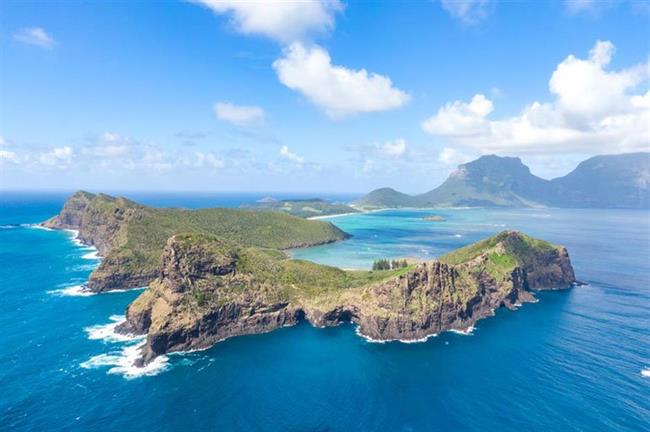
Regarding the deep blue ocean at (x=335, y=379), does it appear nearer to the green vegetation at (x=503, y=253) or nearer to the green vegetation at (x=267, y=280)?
the green vegetation at (x=267, y=280)

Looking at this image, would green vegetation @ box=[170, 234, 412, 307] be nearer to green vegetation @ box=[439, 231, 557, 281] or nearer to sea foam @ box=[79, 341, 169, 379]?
sea foam @ box=[79, 341, 169, 379]

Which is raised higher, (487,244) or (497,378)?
(487,244)

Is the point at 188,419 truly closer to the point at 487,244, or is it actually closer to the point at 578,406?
the point at 578,406

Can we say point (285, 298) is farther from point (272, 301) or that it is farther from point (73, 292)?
point (73, 292)

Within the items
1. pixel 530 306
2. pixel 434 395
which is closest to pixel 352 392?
pixel 434 395

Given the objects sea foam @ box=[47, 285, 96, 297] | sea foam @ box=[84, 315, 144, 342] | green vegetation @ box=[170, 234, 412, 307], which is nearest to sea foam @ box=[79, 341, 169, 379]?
sea foam @ box=[84, 315, 144, 342]

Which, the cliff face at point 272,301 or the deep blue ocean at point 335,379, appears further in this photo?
the cliff face at point 272,301

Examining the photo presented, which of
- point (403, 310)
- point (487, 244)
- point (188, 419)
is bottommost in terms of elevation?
point (188, 419)

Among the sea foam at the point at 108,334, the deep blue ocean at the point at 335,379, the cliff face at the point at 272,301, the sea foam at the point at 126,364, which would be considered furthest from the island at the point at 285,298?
the deep blue ocean at the point at 335,379
